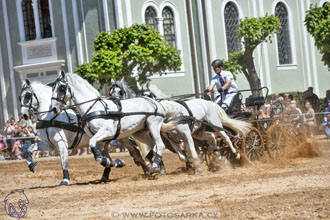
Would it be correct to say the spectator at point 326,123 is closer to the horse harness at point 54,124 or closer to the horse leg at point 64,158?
the horse harness at point 54,124

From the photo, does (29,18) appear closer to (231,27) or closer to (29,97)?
(231,27)

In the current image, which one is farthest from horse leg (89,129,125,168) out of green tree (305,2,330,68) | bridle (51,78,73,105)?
green tree (305,2,330,68)

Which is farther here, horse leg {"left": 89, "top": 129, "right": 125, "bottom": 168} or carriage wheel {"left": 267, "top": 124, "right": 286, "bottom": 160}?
carriage wheel {"left": 267, "top": 124, "right": 286, "bottom": 160}

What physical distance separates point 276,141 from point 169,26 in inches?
686

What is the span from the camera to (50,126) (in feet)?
42.8

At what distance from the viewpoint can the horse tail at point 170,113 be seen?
1322 cm

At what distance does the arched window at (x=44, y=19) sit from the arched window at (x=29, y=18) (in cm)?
50

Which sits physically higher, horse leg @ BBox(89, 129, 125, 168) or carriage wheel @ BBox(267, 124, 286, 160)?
horse leg @ BBox(89, 129, 125, 168)

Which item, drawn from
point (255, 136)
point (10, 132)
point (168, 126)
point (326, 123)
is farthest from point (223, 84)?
point (10, 132)

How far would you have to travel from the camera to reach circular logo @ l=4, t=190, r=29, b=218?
8781 millimetres

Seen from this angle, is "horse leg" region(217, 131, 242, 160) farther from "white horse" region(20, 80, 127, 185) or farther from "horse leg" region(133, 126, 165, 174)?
→ "white horse" region(20, 80, 127, 185)

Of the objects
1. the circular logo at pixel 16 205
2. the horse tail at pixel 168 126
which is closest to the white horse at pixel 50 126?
the horse tail at pixel 168 126

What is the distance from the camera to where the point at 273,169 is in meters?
12.7

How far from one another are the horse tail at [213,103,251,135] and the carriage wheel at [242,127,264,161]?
26cm
